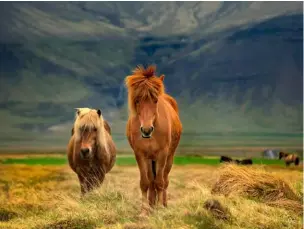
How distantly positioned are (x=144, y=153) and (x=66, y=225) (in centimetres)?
180

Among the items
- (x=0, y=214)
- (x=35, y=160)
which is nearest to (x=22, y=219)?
(x=0, y=214)

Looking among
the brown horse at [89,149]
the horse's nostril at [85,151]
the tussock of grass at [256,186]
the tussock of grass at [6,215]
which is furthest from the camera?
the brown horse at [89,149]

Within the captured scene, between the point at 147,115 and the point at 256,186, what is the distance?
12.1ft

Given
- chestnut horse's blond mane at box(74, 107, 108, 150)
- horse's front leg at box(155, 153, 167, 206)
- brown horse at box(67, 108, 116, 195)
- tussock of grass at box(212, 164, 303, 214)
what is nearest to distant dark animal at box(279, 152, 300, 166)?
brown horse at box(67, 108, 116, 195)

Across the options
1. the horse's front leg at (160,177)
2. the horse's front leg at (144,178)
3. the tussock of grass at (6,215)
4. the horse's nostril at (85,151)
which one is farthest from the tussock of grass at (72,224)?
the horse's nostril at (85,151)

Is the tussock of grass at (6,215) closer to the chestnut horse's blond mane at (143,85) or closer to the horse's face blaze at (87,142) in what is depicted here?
the horse's face blaze at (87,142)

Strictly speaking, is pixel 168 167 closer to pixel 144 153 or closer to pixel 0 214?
pixel 144 153

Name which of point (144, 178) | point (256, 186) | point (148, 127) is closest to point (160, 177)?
point (144, 178)

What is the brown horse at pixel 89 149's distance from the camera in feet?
40.7

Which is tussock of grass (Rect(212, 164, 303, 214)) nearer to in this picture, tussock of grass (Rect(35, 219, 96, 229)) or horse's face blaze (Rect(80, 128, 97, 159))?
horse's face blaze (Rect(80, 128, 97, 159))

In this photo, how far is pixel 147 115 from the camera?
31.2ft

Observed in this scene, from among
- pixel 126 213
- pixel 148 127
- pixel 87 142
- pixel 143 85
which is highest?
pixel 143 85

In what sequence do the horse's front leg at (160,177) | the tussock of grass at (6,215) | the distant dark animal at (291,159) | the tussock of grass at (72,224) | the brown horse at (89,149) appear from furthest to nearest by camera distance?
the distant dark animal at (291,159)
the brown horse at (89,149)
the tussock of grass at (6,215)
the horse's front leg at (160,177)
the tussock of grass at (72,224)

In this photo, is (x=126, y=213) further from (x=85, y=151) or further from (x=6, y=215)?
(x=6, y=215)
